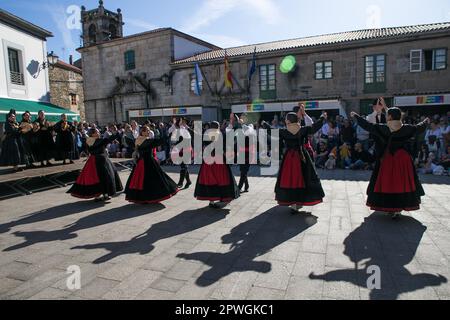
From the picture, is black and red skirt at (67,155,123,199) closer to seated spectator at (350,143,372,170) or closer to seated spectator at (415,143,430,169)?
A: seated spectator at (350,143,372,170)

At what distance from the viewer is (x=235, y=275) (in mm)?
3545

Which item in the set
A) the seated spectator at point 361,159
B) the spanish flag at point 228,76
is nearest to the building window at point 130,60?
the spanish flag at point 228,76

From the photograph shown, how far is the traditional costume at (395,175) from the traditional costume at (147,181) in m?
3.94

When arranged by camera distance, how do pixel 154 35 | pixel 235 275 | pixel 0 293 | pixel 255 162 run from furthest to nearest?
pixel 154 35 → pixel 255 162 → pixel 235 275 → pixel 0 293

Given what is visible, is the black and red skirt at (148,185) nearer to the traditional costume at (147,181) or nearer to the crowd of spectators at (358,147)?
the traditional costume at (147,181)

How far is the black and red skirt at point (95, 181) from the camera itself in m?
7.25

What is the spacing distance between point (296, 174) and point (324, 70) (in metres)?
15.3

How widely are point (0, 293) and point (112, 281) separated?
1.07m

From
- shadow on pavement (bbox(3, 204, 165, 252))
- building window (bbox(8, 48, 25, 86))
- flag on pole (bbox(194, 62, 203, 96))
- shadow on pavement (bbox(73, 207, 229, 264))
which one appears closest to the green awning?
building window (bbox(8, 48, 25, 86))

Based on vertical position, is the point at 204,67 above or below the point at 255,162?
above

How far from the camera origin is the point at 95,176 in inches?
289

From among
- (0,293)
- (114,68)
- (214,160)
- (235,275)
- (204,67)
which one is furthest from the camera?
(114,68)
